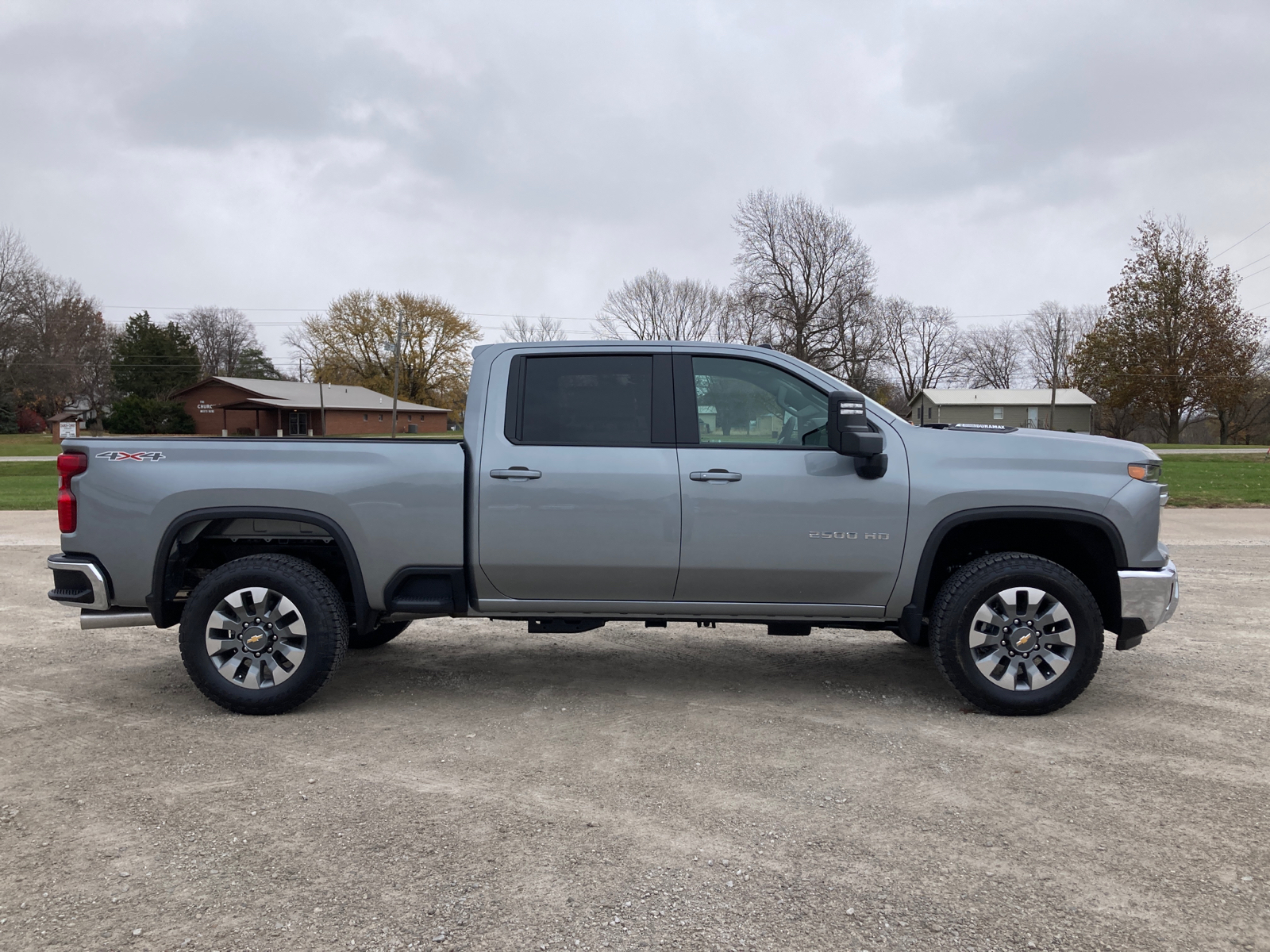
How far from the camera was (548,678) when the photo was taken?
17.6 ft

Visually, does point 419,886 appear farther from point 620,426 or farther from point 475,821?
point 620,426

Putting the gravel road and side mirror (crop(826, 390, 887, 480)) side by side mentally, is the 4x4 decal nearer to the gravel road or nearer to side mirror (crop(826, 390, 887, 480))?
the gravel road

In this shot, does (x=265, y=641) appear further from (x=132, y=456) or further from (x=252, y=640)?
(x=132, y=456)

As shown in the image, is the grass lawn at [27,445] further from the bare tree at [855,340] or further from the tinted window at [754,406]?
the tinted window at [754,406]

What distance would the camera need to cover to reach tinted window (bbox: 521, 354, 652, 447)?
183 inches

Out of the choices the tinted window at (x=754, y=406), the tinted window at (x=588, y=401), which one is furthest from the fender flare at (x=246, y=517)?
the tinted window at (x=754, y=406)

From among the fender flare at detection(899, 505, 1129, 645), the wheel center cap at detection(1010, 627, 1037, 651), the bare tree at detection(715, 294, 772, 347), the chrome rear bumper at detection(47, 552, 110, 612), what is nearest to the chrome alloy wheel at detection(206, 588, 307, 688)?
the chrome rear bumper at detection(47, 552, 110, 612)

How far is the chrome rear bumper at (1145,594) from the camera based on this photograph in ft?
14.7

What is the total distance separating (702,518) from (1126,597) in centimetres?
218

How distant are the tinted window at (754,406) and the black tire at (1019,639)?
110 cm

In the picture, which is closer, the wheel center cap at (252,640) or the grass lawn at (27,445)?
the wheel center cap at (252,640)

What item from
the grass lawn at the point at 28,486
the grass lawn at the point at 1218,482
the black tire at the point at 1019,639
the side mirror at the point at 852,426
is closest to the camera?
the side mirror at the point at 852,426

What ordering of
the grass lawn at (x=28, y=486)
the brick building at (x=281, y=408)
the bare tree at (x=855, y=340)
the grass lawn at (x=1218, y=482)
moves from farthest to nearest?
the brick building at (x=281, y=408) → the bare tree at (x=855, y=340) → the grass lawn at (x=28, y=486) → the grass lawn at (x=1218, y=482)

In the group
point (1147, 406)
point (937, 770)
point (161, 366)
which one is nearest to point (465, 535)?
point (937, 770)
